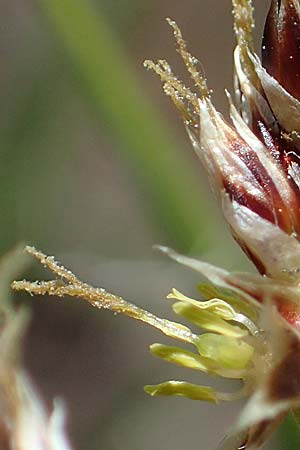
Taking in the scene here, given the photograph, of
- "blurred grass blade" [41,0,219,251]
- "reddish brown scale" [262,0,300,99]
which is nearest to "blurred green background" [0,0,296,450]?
"blurred grass blade" [41,0,219,251]

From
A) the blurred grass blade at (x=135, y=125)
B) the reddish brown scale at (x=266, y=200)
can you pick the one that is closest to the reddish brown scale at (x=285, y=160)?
the reddish brown scale at (x=266, y=200)

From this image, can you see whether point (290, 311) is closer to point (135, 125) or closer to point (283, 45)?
point (283, 45)

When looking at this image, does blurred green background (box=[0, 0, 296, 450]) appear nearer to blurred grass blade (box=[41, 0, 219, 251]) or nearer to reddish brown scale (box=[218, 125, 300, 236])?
blurred grass blade (box=[41, 0, 219, 251])

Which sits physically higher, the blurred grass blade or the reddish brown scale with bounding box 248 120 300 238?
the blurred grass blade

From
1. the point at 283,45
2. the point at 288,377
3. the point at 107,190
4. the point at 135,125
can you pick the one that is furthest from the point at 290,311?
the point at 107,190

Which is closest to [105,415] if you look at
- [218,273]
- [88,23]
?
[88,23]

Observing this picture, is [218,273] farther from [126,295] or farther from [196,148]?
[126,295]

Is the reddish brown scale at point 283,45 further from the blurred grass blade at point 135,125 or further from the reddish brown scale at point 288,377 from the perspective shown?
the blurred grass blade at point 135,125
